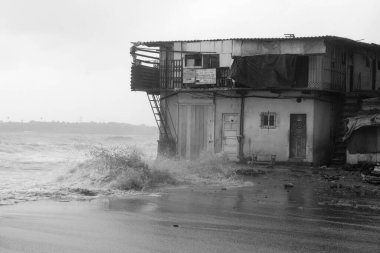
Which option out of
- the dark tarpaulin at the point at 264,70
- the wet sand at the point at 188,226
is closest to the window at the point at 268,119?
the dark tarpaulin at the point at 264,70

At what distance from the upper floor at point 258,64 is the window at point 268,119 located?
1586 mm

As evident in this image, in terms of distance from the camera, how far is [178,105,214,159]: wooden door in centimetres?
2702

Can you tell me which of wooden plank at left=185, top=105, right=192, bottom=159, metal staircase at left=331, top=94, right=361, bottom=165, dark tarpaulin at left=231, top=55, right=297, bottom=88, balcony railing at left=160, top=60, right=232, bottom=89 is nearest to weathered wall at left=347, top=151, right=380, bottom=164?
metal staircase at left=331, top=94, right=361, bottom=165

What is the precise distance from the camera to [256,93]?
26.0 metres

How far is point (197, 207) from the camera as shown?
12.7m

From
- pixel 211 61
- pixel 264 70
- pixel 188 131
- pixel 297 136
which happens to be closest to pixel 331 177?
pixel 297 136

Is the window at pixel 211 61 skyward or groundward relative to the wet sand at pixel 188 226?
skyward

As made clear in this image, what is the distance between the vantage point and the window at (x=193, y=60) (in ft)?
87.9

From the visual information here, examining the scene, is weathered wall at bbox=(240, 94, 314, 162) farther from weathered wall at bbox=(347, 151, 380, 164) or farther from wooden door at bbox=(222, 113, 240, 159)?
weathered wall at bbox=(347, 151, 380, 164)

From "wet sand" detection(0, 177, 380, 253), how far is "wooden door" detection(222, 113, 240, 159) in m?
11.5

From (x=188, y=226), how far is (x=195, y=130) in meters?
17.5

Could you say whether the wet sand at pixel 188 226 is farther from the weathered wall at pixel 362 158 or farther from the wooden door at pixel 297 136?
the wooden door at pixel 297 136

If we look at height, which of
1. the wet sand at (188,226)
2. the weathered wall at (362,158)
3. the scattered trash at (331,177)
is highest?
the weathered wall at (362,158)

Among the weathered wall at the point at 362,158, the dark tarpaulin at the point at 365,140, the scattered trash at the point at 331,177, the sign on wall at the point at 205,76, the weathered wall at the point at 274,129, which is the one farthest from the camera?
the sign on wall at the point at 205,76
